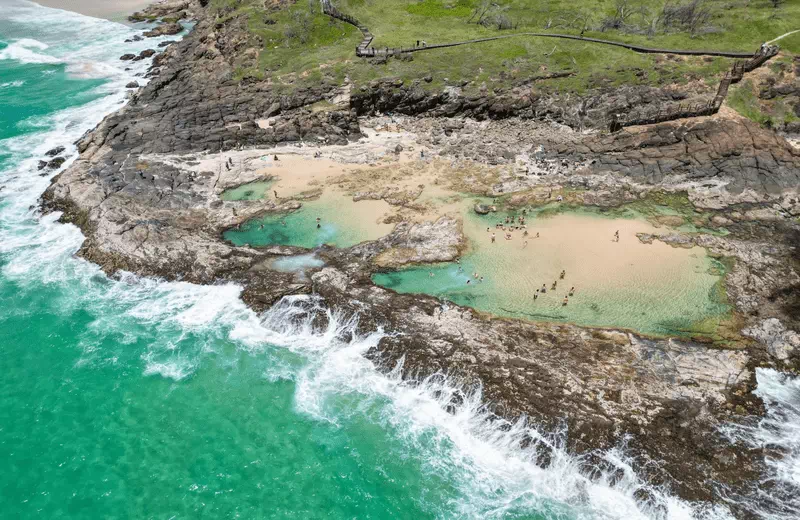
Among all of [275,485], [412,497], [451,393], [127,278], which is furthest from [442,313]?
[127,278]

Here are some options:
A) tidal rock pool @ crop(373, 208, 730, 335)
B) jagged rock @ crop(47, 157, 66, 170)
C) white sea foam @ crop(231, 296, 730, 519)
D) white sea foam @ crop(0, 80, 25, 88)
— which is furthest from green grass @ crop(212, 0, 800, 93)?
white sea foam @ crop(231, 296, 730, 519)

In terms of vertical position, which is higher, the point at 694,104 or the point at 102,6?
the point at 102,6

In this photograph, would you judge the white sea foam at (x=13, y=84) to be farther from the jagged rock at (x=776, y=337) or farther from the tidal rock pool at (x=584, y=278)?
the jagged rock at (x=776, y=337)

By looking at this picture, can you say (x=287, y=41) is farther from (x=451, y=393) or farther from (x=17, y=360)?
(x=451, y=393)

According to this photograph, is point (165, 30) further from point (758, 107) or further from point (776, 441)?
point (776, 441)

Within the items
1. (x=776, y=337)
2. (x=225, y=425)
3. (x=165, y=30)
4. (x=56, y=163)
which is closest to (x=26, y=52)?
(x=165, y=30)

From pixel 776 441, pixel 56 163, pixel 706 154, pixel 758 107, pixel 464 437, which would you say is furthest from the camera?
pixel 56 163
